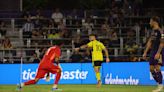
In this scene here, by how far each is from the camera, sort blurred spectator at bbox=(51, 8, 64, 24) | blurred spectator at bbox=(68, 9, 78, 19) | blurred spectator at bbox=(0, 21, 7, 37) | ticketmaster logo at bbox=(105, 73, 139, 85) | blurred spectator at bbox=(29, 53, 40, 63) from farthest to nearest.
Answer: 1. blurred spectator at bbox=(68, 9, 78, 19)
2. blurred spectator at bbox=(51, 8, 64, 24)
3. blurred spectator at bbox=(0, 21, 7, 37)
4. blurred spectator at bbox=(29, 53, 40, 63)
5. ticketmaster logo at bbox=(105, 73, 139, 85)

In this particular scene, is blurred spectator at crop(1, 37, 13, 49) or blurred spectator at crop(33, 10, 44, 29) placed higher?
blurred spectator at crop(33, 10, 44, 29)

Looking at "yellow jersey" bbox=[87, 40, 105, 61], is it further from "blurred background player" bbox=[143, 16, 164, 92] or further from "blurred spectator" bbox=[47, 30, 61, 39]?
"blurred spectator" bbox=[47, 30, 61, 39]

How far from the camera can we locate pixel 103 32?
3081cm

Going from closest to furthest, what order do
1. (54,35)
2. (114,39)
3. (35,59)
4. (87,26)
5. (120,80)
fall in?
(120,80)
(35,59)
(114,39)
(54,35)
(87,26)

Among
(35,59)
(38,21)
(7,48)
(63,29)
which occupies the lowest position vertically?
(35,59)

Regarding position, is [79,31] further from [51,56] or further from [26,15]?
[51,56]

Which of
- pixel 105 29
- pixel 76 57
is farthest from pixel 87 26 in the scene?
pixel 76 57

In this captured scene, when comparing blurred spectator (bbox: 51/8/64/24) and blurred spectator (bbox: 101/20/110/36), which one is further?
blurred spectator (bbox: 51/8/64/24)

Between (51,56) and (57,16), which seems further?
(57,16)

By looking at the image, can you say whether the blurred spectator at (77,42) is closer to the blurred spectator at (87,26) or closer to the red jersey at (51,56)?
the blurred spectator at (87,26)

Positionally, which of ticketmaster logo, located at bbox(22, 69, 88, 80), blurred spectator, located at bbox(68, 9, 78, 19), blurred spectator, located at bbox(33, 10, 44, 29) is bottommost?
ticketmaster logo, located at bbox(22, 69, 88, 80)

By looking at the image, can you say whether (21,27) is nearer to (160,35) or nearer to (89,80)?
(89,80)

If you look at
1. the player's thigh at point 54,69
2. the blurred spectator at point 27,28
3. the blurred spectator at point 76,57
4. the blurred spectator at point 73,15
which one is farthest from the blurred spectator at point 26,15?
the player's thigh at point 54,69

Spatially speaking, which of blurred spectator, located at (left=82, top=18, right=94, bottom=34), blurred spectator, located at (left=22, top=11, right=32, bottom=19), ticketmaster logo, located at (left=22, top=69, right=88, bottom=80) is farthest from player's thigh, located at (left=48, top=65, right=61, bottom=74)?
blurred spectator, located at (left=22, top=11, right=32, bottom=19)
